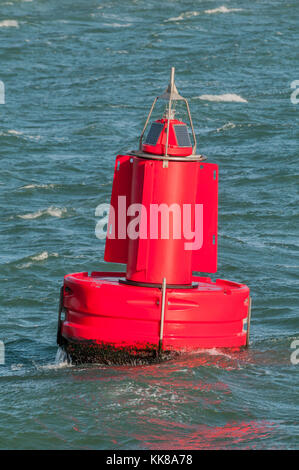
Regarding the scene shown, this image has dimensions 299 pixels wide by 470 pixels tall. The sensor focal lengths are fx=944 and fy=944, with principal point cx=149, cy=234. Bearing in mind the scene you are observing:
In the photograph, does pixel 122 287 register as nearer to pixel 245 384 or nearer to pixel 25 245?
pixel 245 384

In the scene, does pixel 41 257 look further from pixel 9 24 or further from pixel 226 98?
pixel 9 24

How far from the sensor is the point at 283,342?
39.9ft

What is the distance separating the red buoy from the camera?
10.1 meters

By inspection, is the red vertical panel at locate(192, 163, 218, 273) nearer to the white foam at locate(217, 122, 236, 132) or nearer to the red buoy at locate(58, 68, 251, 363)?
the red buoy at locate(58, 68, 251, 363)

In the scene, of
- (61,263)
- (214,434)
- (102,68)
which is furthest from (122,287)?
(102,68)

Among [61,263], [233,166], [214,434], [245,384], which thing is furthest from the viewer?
[233,166]

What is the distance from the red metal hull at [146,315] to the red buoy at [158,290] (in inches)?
0.4

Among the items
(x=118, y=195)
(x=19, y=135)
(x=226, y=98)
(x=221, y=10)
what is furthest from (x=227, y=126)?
(x=221, y=10)

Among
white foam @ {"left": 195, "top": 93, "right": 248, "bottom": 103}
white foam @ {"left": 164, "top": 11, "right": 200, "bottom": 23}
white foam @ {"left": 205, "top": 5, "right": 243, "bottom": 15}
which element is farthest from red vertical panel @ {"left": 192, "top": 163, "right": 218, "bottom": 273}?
white foam @ {"left": 205, "top": 5, "right": 243, "bottom": 15}

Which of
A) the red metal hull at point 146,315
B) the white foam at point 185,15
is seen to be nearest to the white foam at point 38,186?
the red metal hull at point 146,315

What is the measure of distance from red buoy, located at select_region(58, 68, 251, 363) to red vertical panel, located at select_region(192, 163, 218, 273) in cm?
31

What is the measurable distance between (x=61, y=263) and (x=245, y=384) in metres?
7.47

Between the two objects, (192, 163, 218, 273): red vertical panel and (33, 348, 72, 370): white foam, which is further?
(192, 163, 218, 273): red vertical panel

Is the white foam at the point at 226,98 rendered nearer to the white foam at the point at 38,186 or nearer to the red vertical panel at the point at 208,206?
the white foam at the point at 38,186
